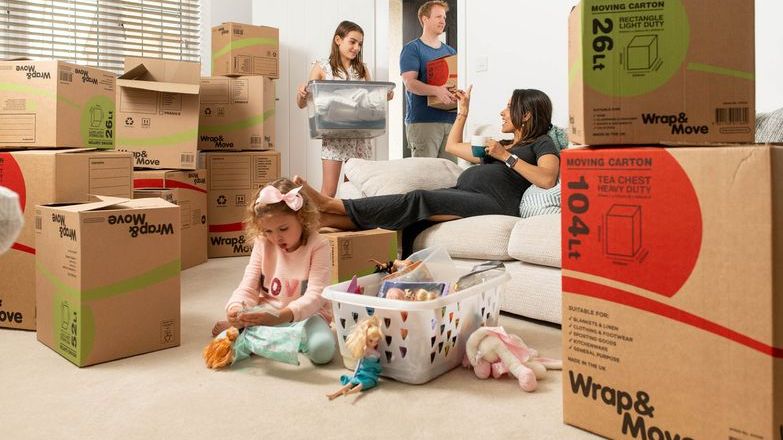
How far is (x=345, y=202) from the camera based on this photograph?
8.88ft

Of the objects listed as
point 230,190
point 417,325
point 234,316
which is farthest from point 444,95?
point 417,325

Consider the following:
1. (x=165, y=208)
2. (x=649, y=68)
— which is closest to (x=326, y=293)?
(x=165, y=208)

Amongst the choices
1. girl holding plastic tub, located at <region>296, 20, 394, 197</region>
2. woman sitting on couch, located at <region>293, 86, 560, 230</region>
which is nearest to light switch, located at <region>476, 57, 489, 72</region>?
girl holding plastic tub, located at <region>296, 20, 394, 197</region>

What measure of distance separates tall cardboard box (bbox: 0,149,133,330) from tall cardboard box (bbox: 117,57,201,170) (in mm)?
1224

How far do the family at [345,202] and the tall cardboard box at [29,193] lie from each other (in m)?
0.67

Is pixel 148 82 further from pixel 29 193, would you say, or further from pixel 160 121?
pixel 29 193

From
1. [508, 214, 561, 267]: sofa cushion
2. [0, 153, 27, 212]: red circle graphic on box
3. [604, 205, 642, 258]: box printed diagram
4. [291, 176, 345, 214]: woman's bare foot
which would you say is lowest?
[508, 214, 561, 267]: sofa cushion

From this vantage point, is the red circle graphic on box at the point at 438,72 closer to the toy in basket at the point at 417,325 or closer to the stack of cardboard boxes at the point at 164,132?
the stack of cardboard boxes at the point at 164,132

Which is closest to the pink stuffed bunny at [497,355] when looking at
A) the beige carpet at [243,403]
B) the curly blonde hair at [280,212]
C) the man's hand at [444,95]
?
the beige carpet at [243,403]

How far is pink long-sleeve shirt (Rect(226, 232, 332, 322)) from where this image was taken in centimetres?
209

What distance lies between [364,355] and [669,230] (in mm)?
841

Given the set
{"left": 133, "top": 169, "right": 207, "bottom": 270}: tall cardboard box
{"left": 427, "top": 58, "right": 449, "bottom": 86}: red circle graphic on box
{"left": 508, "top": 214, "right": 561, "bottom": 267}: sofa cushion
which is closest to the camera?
{"left": 508, "top": 214, "right": 561, "bottom": 267}: sofa cushion

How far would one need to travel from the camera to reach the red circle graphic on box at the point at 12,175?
7.45ft

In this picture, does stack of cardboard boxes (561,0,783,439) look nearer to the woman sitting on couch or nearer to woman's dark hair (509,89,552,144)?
the woman sitting on couch
